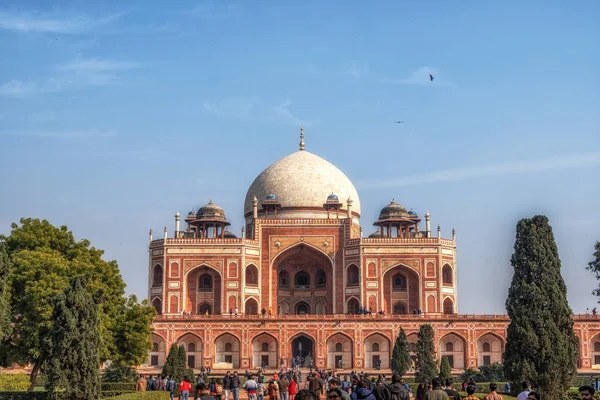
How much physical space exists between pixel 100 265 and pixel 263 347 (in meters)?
17.6

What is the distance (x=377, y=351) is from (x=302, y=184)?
12.9 meters

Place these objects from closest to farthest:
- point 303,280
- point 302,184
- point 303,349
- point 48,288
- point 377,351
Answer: point 48,288 → point 377,351 → point 303,349 → point 303,280 → point 302,184

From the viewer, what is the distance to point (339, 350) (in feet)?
156

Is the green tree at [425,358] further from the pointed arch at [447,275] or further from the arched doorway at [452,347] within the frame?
the pointed arch at [447,275]

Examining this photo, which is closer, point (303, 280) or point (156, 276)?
point (156, 276)

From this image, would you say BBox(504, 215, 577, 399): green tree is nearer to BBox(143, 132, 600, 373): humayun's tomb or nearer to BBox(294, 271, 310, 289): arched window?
BBox(143, 132, 600, 373): humayun's tomb

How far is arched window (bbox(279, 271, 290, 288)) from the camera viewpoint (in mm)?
55094

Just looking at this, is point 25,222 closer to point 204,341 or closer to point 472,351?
point 204,341

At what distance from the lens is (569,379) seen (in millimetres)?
22438

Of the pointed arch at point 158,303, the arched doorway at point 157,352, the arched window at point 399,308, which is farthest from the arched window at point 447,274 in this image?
the arched doorway at point 157,352

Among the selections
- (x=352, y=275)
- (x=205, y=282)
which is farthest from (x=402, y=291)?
(x=205, y=282)

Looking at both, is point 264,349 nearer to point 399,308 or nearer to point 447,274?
point 399,308

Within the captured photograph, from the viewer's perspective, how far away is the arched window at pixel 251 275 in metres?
52.9

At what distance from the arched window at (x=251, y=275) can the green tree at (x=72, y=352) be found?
3173 centimetres
